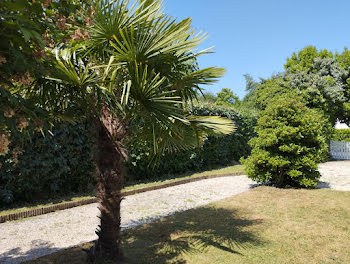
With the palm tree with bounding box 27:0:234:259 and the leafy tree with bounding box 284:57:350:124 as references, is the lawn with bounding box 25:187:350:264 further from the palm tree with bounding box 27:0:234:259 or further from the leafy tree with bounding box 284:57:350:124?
the leafy tree with bounding box 284:57:350:124

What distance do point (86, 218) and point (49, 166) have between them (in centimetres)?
212

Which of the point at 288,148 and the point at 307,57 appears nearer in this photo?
the point at 288,148

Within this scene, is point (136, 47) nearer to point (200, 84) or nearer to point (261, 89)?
point (200, 84)

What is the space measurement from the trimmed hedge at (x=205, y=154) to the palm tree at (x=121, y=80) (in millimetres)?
5039

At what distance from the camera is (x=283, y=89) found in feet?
66.2

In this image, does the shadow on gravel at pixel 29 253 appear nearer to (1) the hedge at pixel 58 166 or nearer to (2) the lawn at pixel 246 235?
(2) the lawn at pixel 246 235

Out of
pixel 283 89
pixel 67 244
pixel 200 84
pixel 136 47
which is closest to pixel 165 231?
pixel 67 244

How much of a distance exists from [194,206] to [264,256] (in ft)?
10.9

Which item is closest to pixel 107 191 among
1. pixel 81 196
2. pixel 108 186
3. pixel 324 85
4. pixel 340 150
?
pixel 108 186

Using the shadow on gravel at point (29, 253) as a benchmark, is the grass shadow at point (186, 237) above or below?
below

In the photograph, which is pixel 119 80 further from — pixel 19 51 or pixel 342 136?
pixel 342 136

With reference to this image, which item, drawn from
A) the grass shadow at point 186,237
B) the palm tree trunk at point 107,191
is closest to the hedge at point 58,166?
the palm tree trunk at point 107,191

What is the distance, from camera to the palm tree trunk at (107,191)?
425cm

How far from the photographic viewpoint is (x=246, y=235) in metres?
5.38
